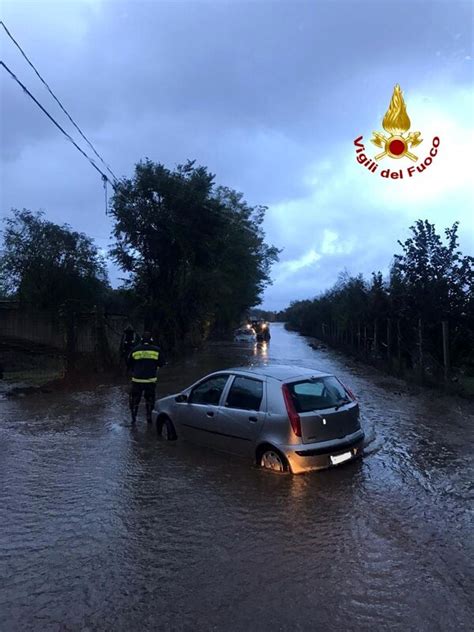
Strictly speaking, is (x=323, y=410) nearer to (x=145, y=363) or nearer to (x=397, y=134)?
(x=145, y=363)

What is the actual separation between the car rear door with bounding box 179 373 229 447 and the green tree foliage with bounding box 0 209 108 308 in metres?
26.2

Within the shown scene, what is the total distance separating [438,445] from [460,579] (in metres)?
4.80

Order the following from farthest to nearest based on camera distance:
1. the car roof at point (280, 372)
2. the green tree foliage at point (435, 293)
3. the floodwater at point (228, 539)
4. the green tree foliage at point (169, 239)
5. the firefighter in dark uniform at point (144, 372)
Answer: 1. the green tree foliage at point (169, 239)
2. the green tree foliage at point (435, 293)
3. the firefighter in dark uniform at point (144, 372)
4. the car roof at point (280, 372)
5. the floodwater at point (228, 539)

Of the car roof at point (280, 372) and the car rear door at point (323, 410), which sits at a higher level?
the car roof at point (280, 372)

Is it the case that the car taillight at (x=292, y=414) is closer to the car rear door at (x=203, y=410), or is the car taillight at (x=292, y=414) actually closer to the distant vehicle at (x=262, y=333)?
the car rear door at (x=203, y=410)

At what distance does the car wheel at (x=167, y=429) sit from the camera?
940 centimetres

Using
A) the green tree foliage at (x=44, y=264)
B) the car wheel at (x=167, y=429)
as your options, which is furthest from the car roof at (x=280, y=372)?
the green tree foliage at (x=44, y=264)

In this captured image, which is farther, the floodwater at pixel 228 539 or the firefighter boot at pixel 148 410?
the firefighter boot at pixel 148 410

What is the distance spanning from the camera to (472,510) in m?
5.86

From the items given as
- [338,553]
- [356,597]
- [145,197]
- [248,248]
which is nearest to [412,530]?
[338,553]

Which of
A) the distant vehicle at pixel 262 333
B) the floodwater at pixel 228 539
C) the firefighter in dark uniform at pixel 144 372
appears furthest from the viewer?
the distant vehicle at pixel 262 333

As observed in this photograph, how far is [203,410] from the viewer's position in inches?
337

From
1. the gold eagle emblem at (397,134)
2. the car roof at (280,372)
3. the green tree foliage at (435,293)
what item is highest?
the gold eagle emblem at (397,134)

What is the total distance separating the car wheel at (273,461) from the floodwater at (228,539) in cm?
14
